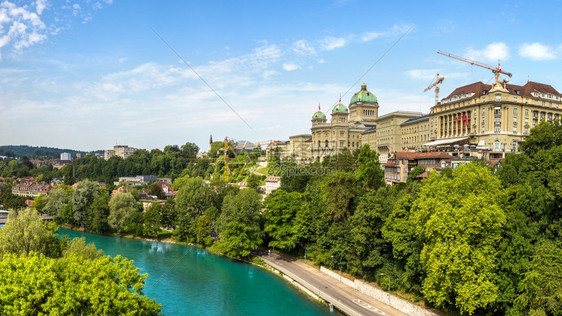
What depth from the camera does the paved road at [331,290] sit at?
2394 cm

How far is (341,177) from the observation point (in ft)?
106

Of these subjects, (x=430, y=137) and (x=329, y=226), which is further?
(x=430, y=137)

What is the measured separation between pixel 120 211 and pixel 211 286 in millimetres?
22559

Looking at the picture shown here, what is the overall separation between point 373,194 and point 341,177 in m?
3.52

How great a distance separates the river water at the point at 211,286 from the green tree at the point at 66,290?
10.2 m

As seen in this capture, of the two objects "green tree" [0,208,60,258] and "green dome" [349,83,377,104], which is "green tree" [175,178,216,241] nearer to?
"green tree" [0,208,60,258]

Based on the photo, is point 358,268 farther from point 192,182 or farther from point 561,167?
point 192,182

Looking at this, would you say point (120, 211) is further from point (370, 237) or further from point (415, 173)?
point (415, 173)

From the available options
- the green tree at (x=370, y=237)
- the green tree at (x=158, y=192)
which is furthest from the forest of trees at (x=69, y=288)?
the green tree at (x=158, y=192)

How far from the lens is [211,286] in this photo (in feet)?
97.2

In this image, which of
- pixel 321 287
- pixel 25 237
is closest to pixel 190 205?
pixel 321 287

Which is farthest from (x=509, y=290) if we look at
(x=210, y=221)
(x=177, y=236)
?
(x=177, y=236)

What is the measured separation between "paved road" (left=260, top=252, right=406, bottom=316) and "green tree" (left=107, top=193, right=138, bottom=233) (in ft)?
65.2

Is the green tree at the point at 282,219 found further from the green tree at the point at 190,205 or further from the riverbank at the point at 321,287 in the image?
the green tree at the point at 190,205
